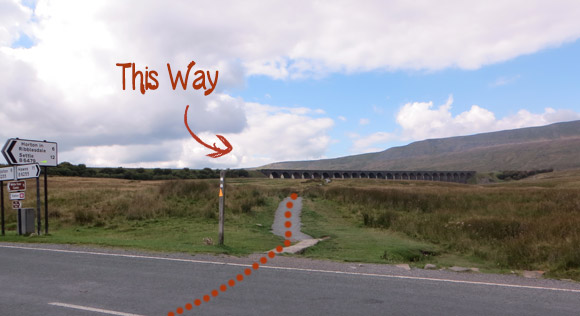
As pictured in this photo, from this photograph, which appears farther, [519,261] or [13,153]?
[13,153]

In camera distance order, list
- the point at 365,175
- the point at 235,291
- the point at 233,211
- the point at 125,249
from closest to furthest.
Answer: the point at 235,291
the point at 125,249
the point at 233,211
the point at 365,175

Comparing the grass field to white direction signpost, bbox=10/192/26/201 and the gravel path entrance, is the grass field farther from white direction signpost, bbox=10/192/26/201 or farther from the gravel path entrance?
white direction signpost, bbox=10/192/26/201

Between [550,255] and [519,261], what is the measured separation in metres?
0.81

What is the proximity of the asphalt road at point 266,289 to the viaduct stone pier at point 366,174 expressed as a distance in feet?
384

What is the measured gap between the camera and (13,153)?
18.0 metres

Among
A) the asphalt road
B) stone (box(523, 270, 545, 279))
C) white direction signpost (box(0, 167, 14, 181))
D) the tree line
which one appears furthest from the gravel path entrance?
the tree line

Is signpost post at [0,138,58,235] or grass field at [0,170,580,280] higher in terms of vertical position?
signpost post at [0,138,58,235]

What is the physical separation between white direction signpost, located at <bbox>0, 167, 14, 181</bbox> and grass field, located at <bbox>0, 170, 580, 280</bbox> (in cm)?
231

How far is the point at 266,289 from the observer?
8.02m

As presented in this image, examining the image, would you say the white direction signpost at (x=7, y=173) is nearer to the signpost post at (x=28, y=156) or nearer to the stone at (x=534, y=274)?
the signpost post at (x=28, y=156)

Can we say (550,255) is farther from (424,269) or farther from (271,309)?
(271,309)

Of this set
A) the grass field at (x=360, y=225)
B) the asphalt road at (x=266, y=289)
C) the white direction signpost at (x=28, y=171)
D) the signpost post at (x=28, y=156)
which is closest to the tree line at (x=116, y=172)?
the grass field at (x=360, y=225)

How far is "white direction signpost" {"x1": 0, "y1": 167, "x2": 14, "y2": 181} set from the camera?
18594mm

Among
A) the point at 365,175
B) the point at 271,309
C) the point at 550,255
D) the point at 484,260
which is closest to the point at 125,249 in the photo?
the point at 271,309
